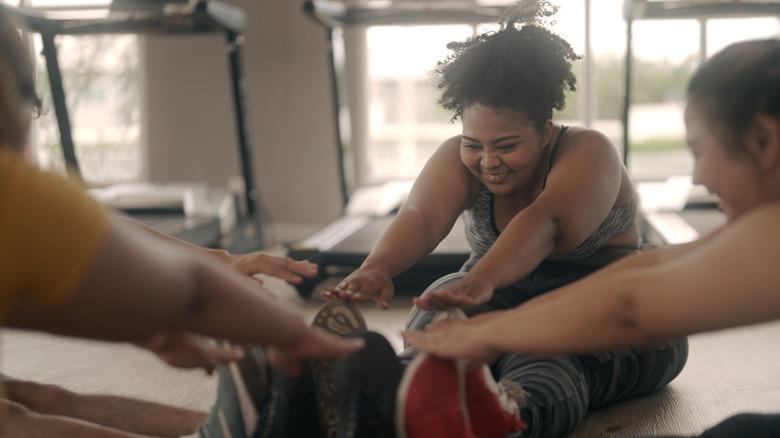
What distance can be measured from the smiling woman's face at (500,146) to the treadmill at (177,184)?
6.90ft

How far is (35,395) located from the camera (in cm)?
134

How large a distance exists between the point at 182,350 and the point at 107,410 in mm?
671

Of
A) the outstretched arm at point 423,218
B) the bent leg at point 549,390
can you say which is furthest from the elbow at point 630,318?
the outstretched arm at point 423,218

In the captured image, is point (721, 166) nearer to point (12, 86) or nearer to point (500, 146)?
point (500, 146)

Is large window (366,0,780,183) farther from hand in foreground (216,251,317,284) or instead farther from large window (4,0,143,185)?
hand in foreground (216,251,317,284)

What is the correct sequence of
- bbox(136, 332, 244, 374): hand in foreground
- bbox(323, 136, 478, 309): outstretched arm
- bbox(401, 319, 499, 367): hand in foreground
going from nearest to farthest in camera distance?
1. bbox(136, 332, 244, 374): hand in foreground
2. bbox(401, 319, 499, 367): hand in foreground
3. bbox(323, 136, 478, 309): outstretched arm

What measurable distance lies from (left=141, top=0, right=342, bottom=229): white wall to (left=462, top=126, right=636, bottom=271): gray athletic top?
2828 millimetres

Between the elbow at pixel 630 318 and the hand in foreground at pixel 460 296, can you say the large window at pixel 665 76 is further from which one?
the elbow at pixel 630 318

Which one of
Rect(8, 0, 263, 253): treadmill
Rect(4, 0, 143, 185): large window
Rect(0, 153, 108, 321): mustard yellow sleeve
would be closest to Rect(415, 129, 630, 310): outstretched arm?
Rect(0, 153, 108, 321): mustard yellow sleeve

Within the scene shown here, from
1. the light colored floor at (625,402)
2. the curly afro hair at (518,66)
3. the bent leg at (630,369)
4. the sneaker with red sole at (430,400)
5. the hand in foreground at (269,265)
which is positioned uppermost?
the curly afro hair at (518,66)

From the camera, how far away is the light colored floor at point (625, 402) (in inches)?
60.8

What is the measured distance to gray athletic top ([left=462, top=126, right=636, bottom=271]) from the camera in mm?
1535

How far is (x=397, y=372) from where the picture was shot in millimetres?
1057

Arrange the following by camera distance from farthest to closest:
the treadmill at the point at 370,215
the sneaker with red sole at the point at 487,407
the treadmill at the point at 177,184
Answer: the treadmill at the point at 177,184 < the treadmill at the point at 370,215 < the sneaker with red sole at the point at 487,407
